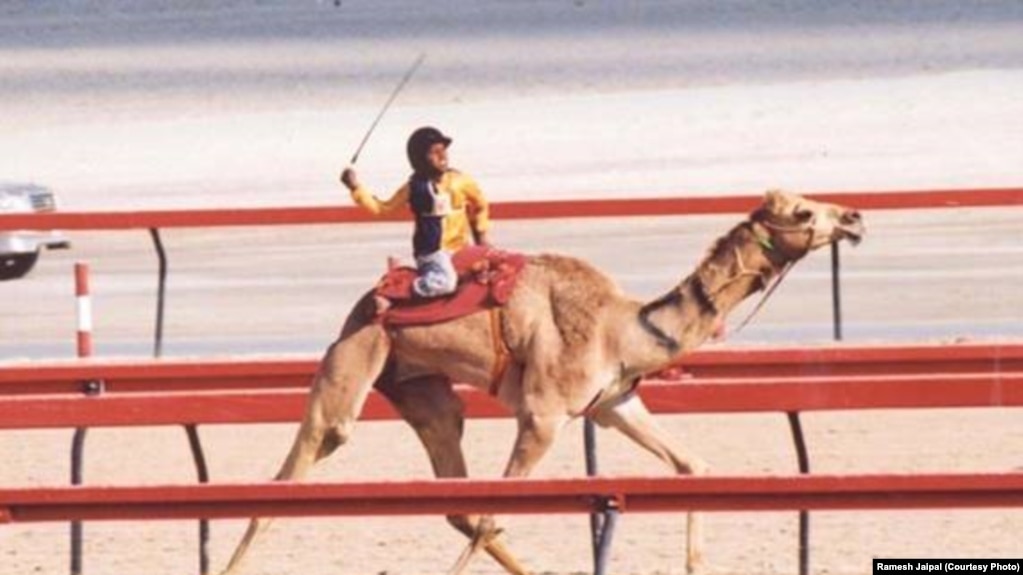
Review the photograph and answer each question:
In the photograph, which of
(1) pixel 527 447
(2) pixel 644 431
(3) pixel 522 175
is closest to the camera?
(1) pixel 527 447

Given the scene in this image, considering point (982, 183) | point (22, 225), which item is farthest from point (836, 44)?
point (22, 225)

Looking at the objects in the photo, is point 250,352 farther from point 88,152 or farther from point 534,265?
point 88,152

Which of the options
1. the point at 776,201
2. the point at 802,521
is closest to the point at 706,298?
the point at 776,201

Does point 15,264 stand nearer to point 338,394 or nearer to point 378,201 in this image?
point 378,201

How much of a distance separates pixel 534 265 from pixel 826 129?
97.2ft

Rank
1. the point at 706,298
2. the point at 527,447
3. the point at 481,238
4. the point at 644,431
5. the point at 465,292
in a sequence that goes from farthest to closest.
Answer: the point at 481,238 → the point at 644,431 → the point at 706,298 → the point at 465,292 → the point at 527,447

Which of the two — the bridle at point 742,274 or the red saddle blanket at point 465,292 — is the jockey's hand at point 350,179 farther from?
the bridle at point 742,274

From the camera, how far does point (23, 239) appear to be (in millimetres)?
27656

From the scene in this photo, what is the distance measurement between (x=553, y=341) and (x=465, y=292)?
1.04 feet

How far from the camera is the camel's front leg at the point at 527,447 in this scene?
36.6 feet

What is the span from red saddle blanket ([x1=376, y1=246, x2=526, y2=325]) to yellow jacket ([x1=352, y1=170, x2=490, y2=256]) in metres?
0.11

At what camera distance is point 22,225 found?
1689 cm

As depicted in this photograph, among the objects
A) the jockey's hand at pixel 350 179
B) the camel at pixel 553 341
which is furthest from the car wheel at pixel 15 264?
the camel at pixel 553 341

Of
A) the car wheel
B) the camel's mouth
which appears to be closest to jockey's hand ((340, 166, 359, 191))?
the camel's mouth
